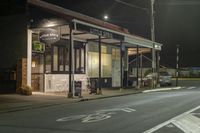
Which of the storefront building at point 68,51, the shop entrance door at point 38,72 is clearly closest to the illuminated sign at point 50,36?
the storefront building at point 68,51

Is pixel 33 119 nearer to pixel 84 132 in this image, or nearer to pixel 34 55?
pixel 84 132

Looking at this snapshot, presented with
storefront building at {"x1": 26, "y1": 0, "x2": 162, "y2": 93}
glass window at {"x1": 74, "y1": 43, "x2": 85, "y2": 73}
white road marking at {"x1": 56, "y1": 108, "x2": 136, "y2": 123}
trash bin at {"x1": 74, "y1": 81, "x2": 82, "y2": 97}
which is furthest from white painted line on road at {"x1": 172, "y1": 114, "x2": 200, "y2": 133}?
glass window at {"x1": 74, "y1": 43, "x2": 85, "y2": 73}

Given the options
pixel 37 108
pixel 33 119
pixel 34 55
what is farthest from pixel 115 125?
pixel 34 55

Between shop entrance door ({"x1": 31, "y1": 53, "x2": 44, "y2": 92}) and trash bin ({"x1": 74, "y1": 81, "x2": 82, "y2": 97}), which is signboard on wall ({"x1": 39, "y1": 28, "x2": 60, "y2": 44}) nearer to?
trash bin ({"x1": 74, "y1": 81, "x2": 82, "y2": 97})

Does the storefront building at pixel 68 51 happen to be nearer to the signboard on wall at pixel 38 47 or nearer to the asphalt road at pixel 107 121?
the signboard on wall at pixel 38 47

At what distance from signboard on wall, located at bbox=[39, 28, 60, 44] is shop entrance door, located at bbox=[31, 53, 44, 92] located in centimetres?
341

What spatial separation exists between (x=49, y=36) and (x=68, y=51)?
6.56 meters

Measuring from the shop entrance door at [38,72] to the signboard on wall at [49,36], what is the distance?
134 inches

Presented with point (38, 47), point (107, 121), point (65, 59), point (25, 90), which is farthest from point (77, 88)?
point (107, 121)

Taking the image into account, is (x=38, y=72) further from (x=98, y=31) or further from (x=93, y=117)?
(x=93, y=117)

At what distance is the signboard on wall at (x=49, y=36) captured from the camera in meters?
27.5

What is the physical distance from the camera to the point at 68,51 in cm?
3409

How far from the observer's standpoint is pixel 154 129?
13312 millimetres

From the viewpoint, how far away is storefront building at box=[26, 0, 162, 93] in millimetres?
27672
